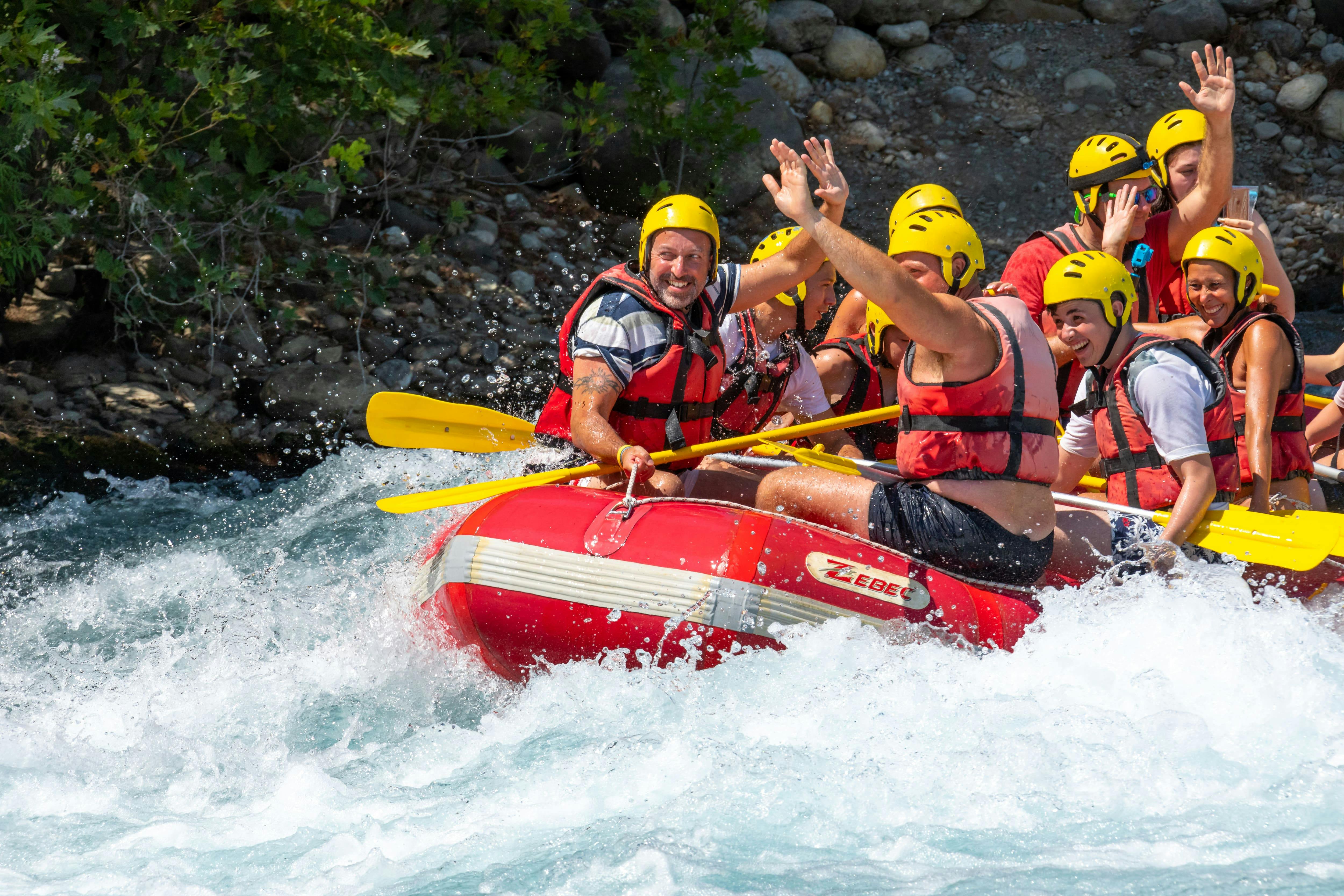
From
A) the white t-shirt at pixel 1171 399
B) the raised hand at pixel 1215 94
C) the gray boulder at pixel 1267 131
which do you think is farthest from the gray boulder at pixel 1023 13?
the white t-shirt at pixel 1171 399

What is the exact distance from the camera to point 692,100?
8.35 meters

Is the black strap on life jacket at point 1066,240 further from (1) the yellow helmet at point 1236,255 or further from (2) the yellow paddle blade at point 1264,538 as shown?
(2) the yellow paddle blade at point 1264,538

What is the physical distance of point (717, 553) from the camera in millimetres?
3467

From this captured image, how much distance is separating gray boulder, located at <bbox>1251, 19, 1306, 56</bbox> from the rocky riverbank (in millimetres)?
16

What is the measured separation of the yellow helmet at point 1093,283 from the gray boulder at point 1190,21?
7.32 meters

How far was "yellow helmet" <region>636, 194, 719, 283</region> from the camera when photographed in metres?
3.94

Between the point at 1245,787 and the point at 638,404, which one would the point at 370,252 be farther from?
the point at 1245,787

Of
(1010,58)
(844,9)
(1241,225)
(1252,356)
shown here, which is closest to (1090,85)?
(1010,58)

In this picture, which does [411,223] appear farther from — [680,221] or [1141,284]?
[1141,284]

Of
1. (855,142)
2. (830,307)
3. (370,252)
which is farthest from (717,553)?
(855,142)

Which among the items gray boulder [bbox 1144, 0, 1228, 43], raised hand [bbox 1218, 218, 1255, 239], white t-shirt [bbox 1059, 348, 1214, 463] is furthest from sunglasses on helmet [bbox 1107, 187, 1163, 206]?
gray boulder [bbox 1144, 0, 1228, 43]

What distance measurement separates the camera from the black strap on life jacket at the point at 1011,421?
332 centimetres

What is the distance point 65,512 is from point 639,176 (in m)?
4.46

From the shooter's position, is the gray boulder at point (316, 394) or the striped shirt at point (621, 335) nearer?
the striped shirt at point (621, 335)
